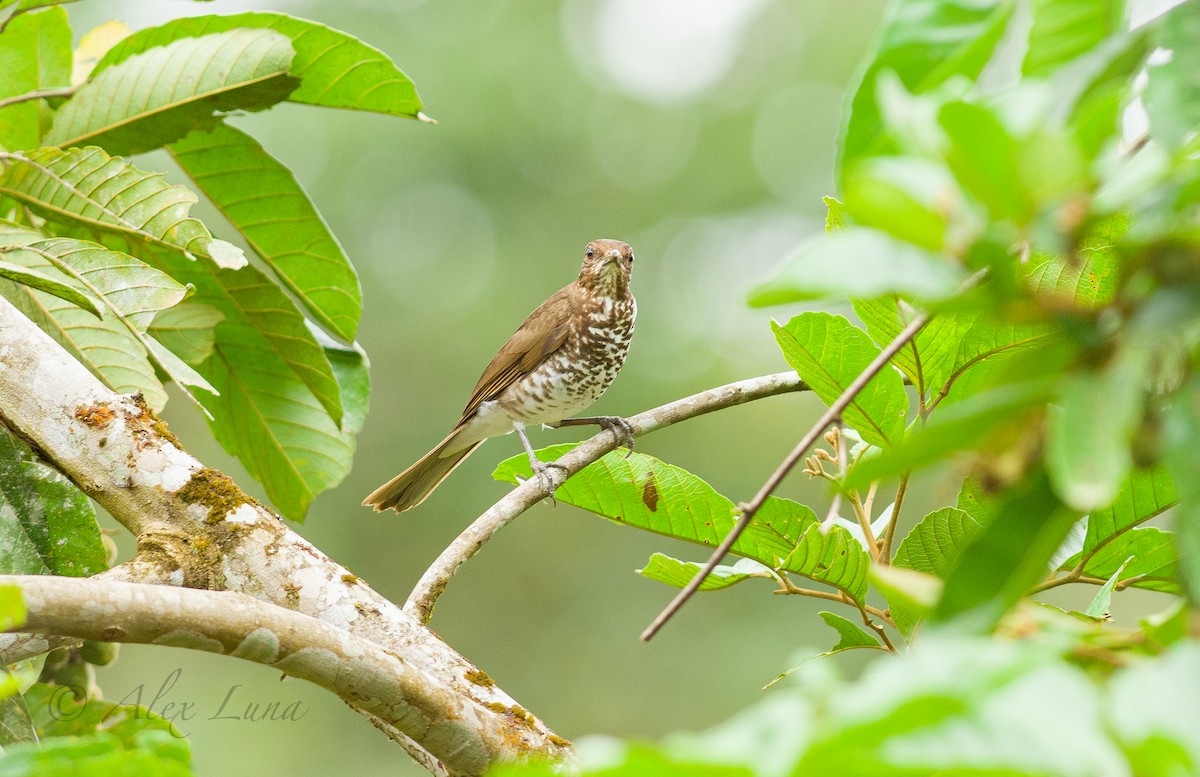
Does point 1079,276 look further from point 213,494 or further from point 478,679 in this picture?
point 213,494

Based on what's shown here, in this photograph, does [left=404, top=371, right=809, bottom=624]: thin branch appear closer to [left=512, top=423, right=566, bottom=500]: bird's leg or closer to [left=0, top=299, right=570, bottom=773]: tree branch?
[left=512, top=423, right=566, bottom=500]: bird's leg

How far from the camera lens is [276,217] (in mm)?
2354

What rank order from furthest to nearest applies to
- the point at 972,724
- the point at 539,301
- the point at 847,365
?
the point at 539,301, the point at 847,365, the point at 972,724

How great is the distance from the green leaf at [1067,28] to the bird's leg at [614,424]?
129 centimetres

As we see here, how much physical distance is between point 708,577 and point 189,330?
46.8 inches

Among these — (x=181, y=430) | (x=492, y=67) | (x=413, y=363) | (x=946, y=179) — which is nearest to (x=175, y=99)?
(x=946, y=179)

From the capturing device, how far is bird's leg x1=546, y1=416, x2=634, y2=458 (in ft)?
7.84

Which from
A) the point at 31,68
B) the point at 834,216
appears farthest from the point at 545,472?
the point at 31,68

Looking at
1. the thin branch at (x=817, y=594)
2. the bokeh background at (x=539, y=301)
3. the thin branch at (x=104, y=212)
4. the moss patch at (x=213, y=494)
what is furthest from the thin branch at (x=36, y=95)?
the bokeh background at (x=539, y=301)

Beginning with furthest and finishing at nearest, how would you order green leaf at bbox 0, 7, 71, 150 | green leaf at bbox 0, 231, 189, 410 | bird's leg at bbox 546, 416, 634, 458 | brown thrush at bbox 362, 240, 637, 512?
1. brown thrush at bbox 362, 240, 637, 512
2. bird's leg at bbox 546, 416, 634, 458
3. green leaf at bbox 0, 7, 71, 150
4. green leaf at bbox 0, 231, 189, 410

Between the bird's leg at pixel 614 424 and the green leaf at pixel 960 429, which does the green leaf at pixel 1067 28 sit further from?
the bird's leg at pixel 614 424

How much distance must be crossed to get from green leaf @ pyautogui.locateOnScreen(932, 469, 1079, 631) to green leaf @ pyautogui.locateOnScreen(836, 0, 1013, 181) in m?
0.22

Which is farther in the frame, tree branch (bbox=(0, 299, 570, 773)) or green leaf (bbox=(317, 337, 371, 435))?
green leaf (bbox=(317, 337, 371, 435))

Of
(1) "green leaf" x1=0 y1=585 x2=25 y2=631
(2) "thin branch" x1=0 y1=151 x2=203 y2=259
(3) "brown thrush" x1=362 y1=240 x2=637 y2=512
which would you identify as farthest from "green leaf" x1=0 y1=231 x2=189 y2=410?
(3) "brown thrush" x1=362 y1=240 x2=637 y2=512
